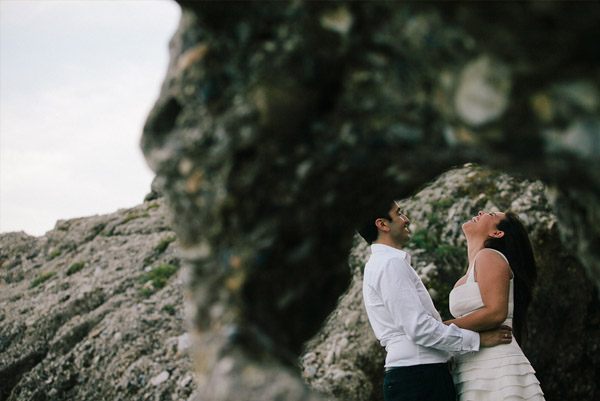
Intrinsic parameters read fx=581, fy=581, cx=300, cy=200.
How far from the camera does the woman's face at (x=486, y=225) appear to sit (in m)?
5.77

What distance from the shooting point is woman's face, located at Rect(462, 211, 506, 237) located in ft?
18.9

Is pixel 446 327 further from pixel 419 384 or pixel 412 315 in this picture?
pixel 419 384

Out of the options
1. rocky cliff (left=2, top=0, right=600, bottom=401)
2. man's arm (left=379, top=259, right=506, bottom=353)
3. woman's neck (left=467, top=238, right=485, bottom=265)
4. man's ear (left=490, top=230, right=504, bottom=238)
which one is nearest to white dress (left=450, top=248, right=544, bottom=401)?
man's arm (left=379, top=259, right=506, bottom=353)

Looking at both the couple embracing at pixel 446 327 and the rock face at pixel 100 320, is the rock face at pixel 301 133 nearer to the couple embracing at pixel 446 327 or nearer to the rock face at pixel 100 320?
the couple embracing at pixel 446 327

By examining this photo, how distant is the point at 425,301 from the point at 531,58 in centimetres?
320

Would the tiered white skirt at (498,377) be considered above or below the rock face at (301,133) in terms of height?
below

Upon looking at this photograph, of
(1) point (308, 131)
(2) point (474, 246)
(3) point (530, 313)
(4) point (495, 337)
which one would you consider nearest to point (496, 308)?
(4) point (495, 337)

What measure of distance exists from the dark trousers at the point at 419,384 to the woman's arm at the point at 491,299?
18.9 inches

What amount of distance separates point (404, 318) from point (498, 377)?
3.50 feet

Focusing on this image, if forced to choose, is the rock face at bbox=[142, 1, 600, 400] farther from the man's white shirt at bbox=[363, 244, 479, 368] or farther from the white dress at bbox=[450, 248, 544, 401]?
the white dress at bbox=[450, 248, 544, 401]

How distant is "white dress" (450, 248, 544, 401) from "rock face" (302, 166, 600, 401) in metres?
2.31

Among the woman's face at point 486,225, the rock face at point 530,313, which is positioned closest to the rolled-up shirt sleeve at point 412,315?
the woman's face at point 486,225

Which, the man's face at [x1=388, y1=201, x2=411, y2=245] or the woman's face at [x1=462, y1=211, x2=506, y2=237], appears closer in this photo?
the man's face at [x1=388, y1=201, x2=411, y2=245]

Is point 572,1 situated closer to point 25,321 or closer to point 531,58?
point 531,58
